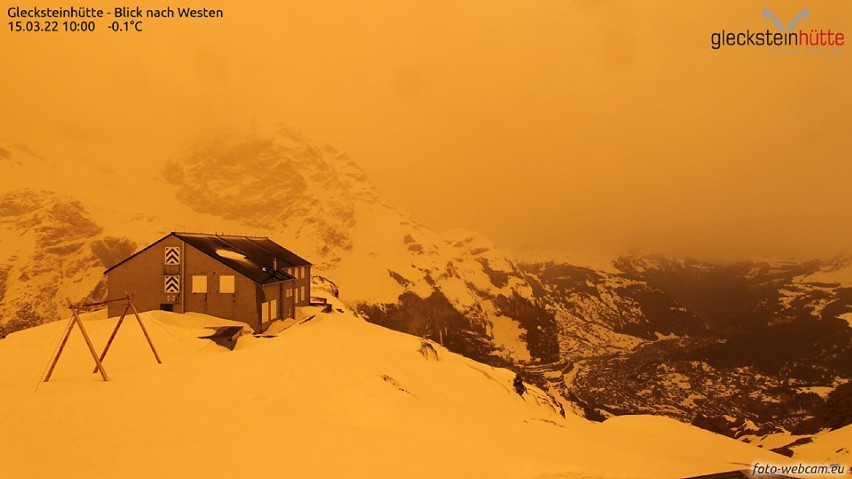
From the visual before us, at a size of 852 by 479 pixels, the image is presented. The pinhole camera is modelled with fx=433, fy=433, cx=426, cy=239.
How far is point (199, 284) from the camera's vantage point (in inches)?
1210

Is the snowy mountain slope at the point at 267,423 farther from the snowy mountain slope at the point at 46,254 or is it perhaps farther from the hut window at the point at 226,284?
the snowy mountain slope at the point at 46,254

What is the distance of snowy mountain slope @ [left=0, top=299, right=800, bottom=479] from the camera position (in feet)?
28.3

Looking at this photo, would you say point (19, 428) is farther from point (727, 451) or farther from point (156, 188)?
point (156, 188)

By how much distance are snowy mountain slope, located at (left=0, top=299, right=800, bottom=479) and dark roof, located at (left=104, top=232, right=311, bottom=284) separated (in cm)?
793

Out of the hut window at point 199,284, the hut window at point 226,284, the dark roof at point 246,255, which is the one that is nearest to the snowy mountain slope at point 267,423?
the hut window at point 226,284

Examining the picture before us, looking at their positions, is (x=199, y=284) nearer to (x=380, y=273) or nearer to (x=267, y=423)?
(x=267, y=423)

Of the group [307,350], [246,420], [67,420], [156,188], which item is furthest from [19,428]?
[156,188]

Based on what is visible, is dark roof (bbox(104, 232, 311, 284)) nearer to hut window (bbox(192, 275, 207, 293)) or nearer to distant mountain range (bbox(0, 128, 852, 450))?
hut window (bbox(192, 275, 207, 293))

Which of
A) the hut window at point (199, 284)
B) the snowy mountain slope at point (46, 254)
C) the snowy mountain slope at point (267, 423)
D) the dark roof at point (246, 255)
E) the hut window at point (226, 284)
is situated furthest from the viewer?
the snowy mountain slope at point (46, 254)

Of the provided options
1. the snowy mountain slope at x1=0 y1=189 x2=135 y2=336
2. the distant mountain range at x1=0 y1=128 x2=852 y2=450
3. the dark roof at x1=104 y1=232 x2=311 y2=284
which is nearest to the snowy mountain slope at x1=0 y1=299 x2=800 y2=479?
the dark roof at x1=104 y1=232 x2=311 y2=284

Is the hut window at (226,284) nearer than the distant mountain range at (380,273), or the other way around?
the hut window at (226,284)

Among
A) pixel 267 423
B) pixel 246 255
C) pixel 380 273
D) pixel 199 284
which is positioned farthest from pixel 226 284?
pixel 380 273

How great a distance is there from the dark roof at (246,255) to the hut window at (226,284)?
77cm

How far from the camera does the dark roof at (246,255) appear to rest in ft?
102
